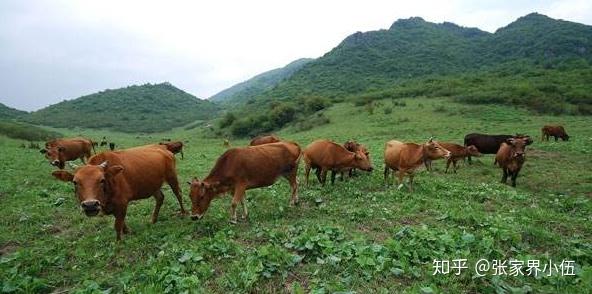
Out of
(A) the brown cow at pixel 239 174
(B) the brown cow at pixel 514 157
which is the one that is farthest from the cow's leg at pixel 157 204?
(B) the brown cow at pixel 514 157

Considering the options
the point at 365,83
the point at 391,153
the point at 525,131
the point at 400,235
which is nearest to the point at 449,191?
the point at 391,153

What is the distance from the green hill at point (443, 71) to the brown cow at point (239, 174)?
154 ft

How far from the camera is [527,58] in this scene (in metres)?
109

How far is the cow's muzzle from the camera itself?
9.08 meters

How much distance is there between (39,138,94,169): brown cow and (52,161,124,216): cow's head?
13813 mm

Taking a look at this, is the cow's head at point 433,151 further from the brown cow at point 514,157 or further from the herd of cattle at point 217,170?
the brown cow at point 514,157

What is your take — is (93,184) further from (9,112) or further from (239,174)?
(9,112)

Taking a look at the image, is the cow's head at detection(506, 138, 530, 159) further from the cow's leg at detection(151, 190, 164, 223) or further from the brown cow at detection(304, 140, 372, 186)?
the cow's leg at detection(151, 190, 164, 223)

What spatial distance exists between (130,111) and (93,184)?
406ft

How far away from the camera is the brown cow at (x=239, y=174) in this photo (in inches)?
468

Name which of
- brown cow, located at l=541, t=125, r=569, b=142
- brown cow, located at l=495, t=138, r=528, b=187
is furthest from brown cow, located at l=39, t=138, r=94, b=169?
brown cow, located at l=541, t=125, r=569, b=142

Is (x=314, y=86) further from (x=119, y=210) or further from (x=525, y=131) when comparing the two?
(x=119, y=210)

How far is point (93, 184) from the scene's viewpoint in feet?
31.3

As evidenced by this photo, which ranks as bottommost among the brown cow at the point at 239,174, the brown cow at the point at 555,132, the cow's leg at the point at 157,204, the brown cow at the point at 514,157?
the brown cow at the point at 555,132
